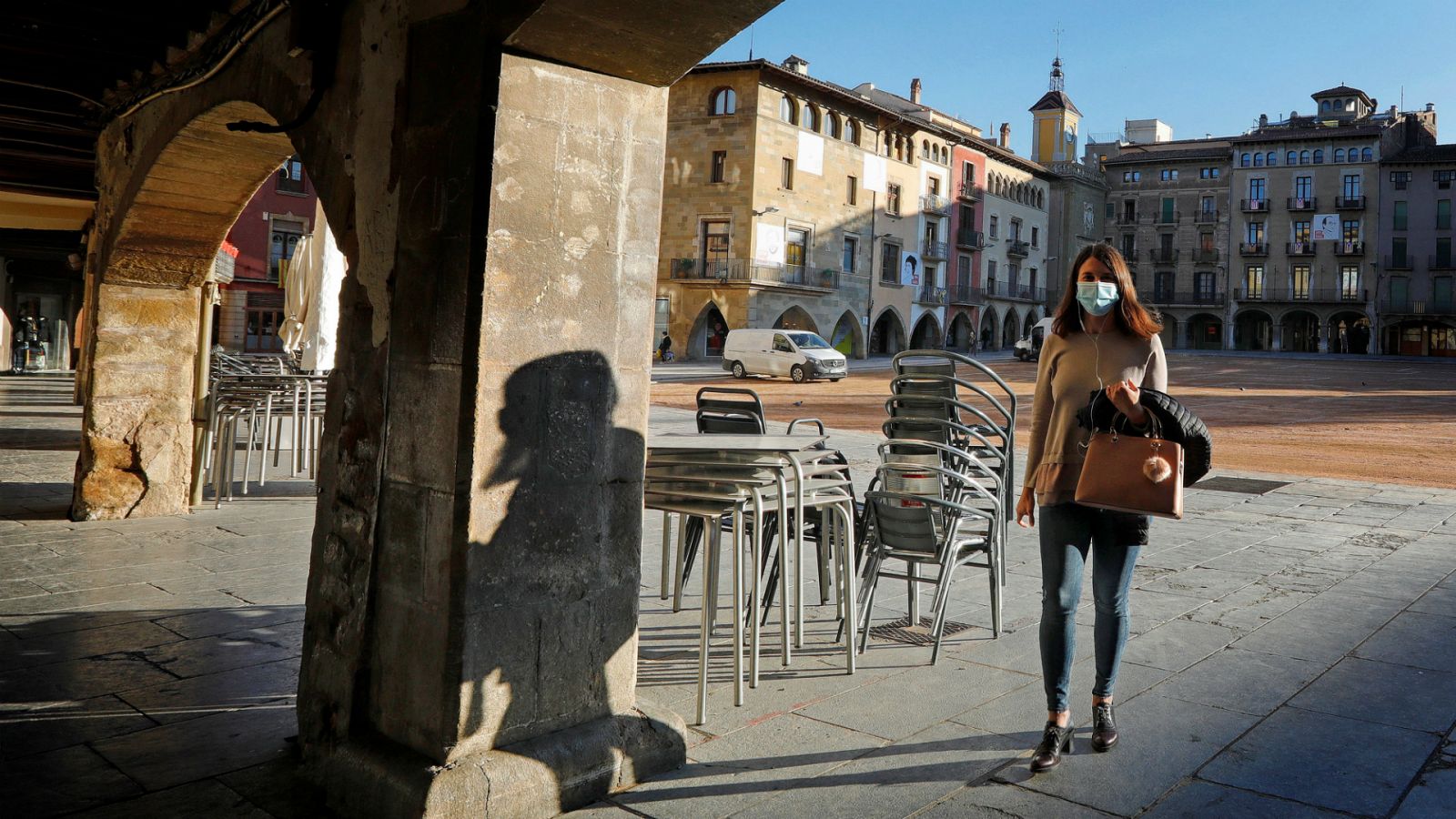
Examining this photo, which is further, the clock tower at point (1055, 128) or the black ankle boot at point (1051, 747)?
the clock tower at point (1055, 128)

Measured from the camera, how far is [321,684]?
9.71 ft

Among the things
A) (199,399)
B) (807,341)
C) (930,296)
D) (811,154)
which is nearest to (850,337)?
(930,296)

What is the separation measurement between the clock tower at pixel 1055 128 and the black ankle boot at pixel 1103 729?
67706 millimetres

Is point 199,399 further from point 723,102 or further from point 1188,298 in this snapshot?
point 1188,298

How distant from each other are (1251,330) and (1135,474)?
65.9 m

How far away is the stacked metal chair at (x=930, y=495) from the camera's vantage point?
3.96 meters

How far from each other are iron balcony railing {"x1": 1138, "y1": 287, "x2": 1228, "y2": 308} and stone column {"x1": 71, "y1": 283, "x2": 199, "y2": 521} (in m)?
61.4

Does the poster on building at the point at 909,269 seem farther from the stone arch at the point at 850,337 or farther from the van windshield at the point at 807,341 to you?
the van windshield at the point at 807,341

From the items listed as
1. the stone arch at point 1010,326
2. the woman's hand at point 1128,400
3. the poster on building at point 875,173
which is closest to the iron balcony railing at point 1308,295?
the stone arch at point 1010,326

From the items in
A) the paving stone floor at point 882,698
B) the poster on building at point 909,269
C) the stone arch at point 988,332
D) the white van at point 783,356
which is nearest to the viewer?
the paving stone floor at point 882,698

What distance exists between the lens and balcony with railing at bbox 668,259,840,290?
37.6 metres

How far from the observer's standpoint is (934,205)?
1882 inches

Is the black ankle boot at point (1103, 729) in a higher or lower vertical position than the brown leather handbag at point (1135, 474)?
lower

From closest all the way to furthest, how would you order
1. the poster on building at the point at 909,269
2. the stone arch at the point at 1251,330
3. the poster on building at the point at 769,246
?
the poster on building at the point at 769,246, the poster on building at the point at 909,269, the stone arch at the point at 1251,330
